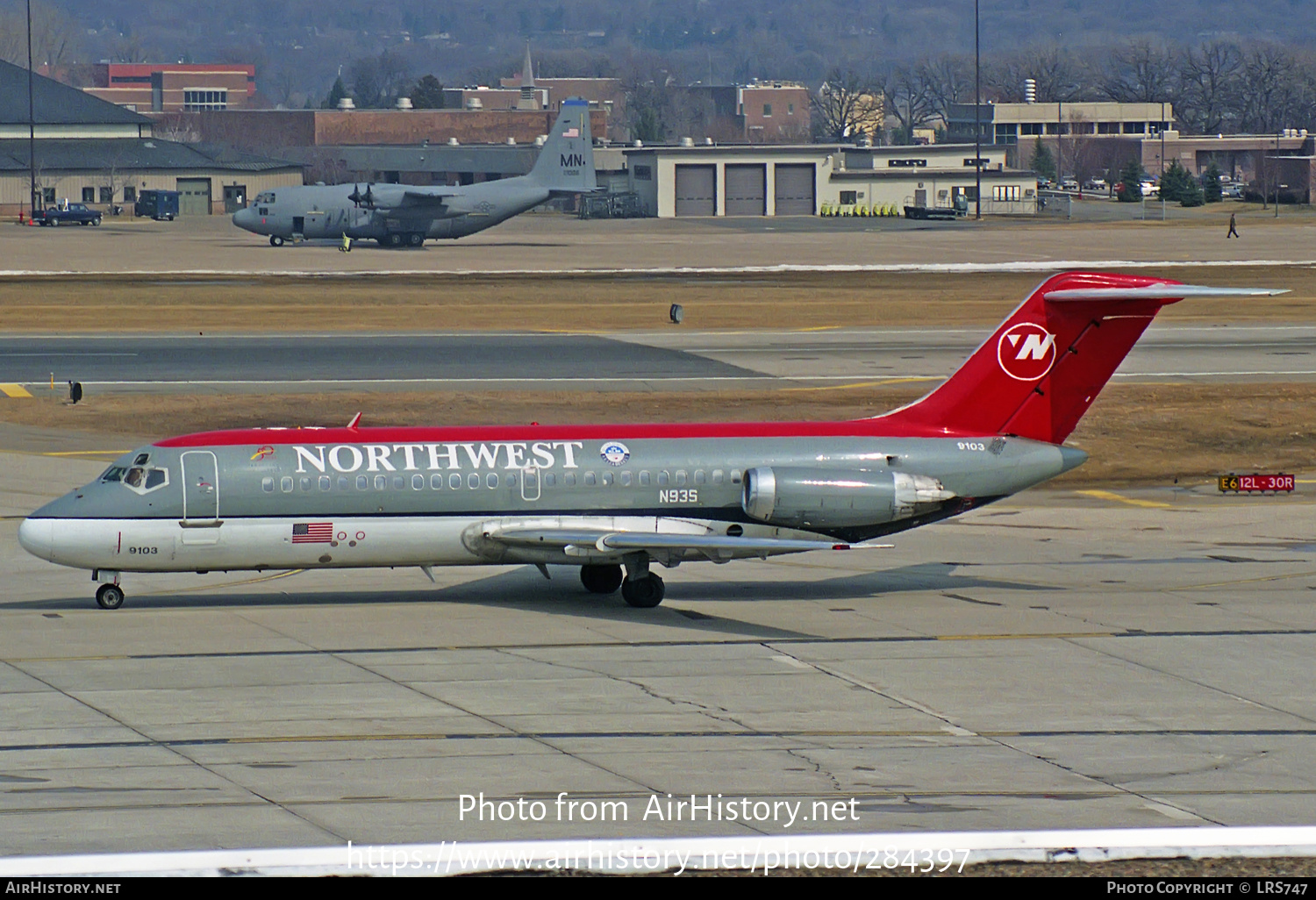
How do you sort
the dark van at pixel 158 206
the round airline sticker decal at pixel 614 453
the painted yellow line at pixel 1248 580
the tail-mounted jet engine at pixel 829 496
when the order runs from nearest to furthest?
the tail-mounted jet engine at pixel 829 496 → the round airline sticker decal at pixel 614 453 → the painted yellow line at pixel 1248 580 → the dark van at pixel 158 206

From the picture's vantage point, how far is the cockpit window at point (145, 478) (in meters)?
29.4

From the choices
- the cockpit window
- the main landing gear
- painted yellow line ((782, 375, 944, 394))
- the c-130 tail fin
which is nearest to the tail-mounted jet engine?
the main landing gear

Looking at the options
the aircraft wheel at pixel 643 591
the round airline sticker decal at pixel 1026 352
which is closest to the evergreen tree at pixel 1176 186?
the round airline sticker decal at pixel 1026 352

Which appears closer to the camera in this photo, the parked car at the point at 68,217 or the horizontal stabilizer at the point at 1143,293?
the horizontal stabilizer at the point at 1143,293

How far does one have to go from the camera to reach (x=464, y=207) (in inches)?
4889

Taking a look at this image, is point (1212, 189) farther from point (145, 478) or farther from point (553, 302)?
point (145, 478)

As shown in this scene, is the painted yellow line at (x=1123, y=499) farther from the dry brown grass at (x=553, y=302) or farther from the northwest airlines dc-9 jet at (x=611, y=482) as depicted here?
the dry brown grass at (x=553, y=302)

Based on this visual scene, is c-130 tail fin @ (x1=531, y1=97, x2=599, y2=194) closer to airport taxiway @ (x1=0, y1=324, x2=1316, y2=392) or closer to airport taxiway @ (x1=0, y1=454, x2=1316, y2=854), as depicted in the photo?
airport taxiway @ (x1=0, y1=324, x2=1316, y2=392)

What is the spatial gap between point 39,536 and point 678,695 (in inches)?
480

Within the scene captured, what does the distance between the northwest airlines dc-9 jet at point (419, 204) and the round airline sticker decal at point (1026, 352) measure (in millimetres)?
92404

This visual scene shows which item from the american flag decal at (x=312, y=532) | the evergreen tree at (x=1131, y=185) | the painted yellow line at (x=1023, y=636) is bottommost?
the painted yellow line at (x=1023, y=636)

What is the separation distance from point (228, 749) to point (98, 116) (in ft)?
576

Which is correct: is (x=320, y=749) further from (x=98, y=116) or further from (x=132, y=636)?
(x=98, y=116)

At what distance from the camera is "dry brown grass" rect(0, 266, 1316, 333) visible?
78.1 metres
